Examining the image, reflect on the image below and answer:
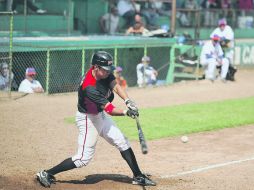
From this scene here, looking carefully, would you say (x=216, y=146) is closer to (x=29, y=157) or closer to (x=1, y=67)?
(x=29, y=157)

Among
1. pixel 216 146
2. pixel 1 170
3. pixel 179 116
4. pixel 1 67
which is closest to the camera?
pixel 1 170

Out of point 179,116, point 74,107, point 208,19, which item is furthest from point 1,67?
point 208,19

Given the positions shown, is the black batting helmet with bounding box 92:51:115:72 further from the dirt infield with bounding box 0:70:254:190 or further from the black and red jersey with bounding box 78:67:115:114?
the dirt infield with bounding box 0:70:254:190

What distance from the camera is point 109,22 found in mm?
22844

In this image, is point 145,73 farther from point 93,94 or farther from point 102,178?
point 93,94

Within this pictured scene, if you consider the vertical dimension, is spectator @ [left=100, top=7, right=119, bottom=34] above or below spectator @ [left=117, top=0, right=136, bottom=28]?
below

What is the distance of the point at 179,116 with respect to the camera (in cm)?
1504

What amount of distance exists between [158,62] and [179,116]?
6.53 meters

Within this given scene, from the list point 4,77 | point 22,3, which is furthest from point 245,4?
point 4,77

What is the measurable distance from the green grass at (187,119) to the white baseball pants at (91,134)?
381cm

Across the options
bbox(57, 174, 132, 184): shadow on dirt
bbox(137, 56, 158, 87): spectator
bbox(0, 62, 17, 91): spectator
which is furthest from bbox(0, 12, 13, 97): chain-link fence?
bbox(57, 174, 132, 184): shadow on dirt

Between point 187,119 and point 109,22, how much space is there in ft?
29.3

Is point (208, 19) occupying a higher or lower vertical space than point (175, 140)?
higher

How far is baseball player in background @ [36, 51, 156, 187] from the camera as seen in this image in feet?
27.7
